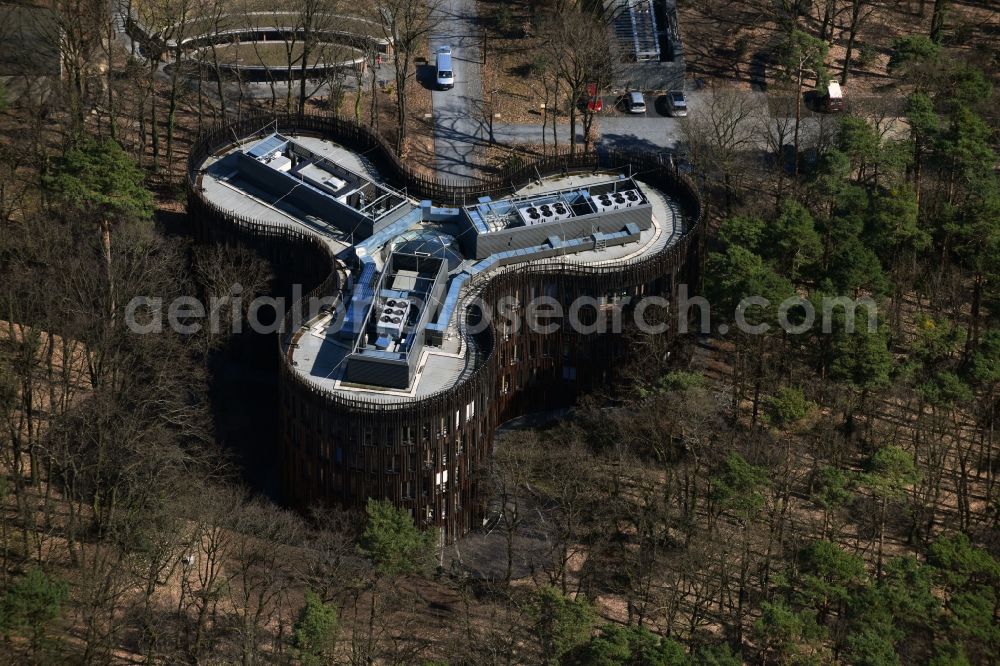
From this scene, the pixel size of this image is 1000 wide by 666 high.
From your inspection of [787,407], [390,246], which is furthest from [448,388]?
[787,407]

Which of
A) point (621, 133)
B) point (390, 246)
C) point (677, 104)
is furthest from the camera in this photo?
point (677, 104)

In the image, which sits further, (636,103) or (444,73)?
(444,73)

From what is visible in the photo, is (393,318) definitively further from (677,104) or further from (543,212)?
(677,104)

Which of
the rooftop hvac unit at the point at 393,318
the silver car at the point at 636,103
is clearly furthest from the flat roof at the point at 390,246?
the silver car at the point at 636,103

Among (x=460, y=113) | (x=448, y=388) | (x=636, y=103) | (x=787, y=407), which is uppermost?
(x=636, y=103)

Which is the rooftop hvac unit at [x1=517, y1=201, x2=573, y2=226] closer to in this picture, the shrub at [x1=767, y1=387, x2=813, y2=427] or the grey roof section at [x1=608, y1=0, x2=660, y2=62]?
the shrub at [x1=767, y1=387, x2=813, y2=427]

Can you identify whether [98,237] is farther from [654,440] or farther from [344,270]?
[654,440]

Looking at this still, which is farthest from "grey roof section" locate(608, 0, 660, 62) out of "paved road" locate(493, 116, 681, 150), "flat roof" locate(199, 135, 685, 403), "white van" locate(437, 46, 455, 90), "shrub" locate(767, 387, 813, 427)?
"shrub" locate(767, 387, 813, 427)

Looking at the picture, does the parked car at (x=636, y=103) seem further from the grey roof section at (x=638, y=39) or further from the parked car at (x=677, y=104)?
the grey roof section at (x=638, y=39)
